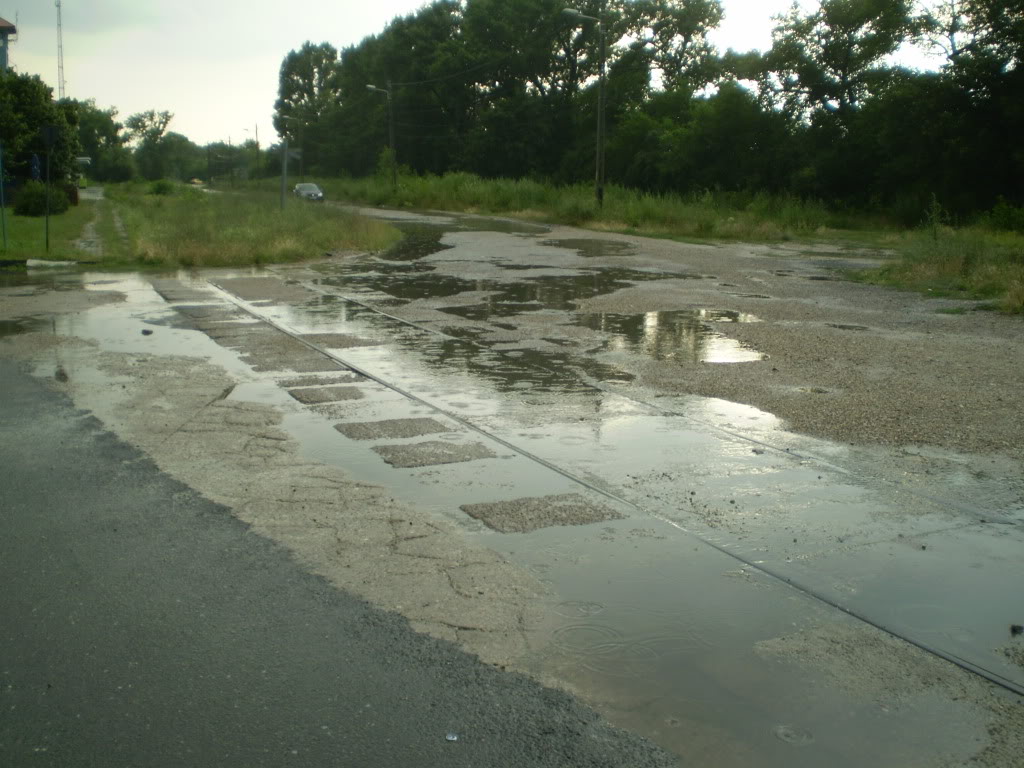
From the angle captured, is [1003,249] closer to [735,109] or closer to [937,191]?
[937,191]

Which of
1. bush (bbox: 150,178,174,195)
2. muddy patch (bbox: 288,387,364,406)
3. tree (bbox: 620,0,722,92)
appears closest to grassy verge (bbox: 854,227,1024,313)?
muddy patch (bbox: 288,387,364,406)

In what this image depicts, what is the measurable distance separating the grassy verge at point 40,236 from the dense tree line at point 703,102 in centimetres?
2389

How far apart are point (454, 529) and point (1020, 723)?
3.08 meters

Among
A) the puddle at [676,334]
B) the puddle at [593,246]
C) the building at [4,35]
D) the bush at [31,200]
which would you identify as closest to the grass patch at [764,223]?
the puddle at [593,246]

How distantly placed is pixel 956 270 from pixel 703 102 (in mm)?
44457

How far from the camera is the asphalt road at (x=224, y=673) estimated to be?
3.45 meters

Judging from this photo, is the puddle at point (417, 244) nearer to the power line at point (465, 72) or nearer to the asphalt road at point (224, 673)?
the asphalt road at point (224, 673)

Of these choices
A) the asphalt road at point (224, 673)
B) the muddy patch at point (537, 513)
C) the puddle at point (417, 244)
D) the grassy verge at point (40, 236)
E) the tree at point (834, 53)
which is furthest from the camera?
the tree at point (834, 53)

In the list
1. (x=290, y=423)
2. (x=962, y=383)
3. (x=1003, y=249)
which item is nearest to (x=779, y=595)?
(x=290, y=423)

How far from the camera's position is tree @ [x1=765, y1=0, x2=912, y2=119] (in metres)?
51.7

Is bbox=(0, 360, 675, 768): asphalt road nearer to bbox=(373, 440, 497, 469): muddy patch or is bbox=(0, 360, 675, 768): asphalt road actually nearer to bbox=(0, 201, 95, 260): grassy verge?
bbox=(373, 440, 497, 469): muddy patch

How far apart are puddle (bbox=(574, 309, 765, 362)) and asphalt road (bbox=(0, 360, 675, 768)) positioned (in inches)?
280

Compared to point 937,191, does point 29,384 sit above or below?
below

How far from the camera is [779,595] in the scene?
489cm
